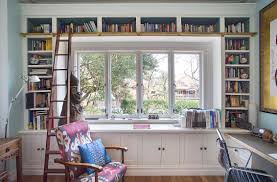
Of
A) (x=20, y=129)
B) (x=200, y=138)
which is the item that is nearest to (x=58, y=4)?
(x=20, y=129)

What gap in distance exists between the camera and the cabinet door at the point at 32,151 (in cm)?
370

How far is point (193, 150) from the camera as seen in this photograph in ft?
12.1

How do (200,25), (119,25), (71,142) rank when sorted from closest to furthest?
(71,142) → (119,25) → (200,25)

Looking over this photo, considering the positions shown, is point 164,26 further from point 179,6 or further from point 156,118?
point 156,118

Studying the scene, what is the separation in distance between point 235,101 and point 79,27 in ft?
9.39

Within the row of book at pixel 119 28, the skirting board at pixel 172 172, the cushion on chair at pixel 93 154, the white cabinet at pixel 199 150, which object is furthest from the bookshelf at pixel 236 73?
the cushion on chair at pixel 93 154

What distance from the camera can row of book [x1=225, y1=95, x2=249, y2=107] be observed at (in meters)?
3.87

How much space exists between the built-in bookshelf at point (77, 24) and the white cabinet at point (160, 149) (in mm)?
1976

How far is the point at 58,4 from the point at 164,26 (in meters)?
1.73

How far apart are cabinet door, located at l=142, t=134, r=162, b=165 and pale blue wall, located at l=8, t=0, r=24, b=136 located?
1990 mm

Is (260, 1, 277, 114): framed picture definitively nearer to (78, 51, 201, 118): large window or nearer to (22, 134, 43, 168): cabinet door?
(78, 51, 201, 118): large window

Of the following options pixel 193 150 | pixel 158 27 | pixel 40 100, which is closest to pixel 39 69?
pixel 40 100

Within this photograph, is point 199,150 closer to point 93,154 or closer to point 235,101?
point 235,101

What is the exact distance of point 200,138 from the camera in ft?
12.1
